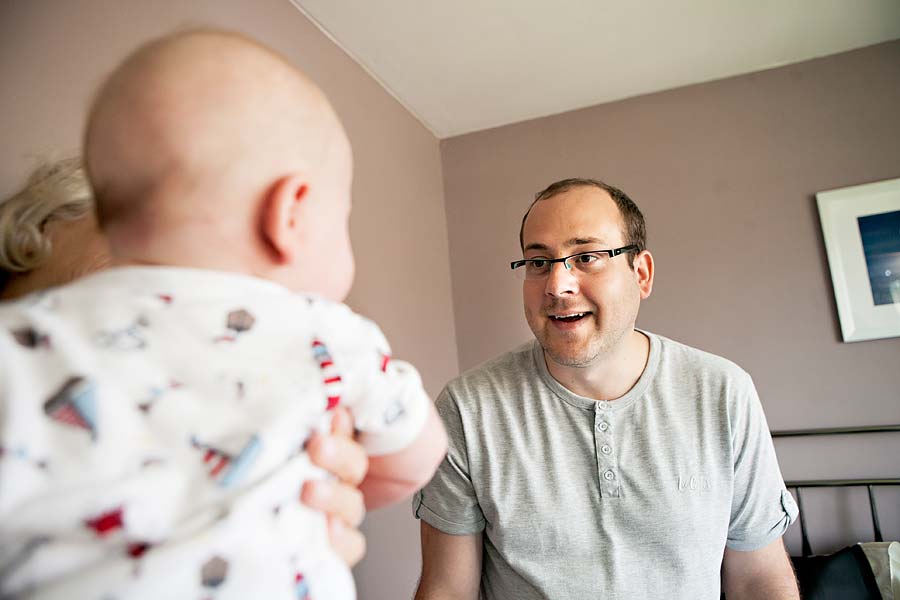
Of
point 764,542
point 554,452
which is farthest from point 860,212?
point 554,452

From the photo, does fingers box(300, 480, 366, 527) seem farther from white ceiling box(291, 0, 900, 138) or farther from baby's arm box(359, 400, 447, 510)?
white ceiling box(291, 0, 900, 138)

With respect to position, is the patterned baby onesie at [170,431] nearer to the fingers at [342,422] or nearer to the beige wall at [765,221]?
the fingers at [342,422]

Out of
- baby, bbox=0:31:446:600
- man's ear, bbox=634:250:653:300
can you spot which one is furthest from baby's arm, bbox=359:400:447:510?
man's ear, bbox=634:250:653:300

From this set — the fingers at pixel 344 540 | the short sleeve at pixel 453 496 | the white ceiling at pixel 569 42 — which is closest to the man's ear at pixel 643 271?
the short sleeve at pixel 453 496

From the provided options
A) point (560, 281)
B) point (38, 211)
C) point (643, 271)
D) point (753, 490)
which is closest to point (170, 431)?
point (38, 211)

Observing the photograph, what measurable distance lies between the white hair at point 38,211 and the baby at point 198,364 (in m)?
0.36

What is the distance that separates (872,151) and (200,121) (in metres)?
3.11

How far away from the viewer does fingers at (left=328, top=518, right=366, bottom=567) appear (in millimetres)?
572

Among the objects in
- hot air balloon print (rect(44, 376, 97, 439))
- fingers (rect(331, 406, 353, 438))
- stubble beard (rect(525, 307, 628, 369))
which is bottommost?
fingers (rect(331, 406, 353, 438))

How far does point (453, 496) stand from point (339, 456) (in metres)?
0.91

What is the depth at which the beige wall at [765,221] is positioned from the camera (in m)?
2.68

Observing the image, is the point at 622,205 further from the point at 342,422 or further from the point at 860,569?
the point at 860,569

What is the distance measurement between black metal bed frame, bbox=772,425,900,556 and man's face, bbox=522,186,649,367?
164cm

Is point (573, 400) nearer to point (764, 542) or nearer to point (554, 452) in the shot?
point (554, 452)
